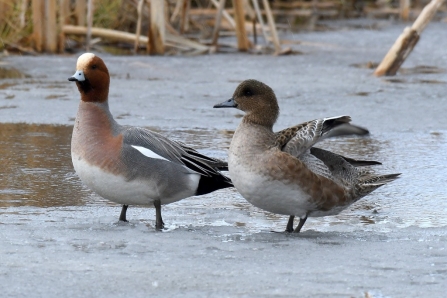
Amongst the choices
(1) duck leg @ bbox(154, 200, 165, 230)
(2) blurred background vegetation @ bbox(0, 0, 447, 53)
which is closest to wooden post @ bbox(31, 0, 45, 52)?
(2) blurred background vegetation @ bbox(0, 0, 447, 53)

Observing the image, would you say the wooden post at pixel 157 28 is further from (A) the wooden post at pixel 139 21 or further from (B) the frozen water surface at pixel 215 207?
(B) the frozen water surface at pixel 215 207

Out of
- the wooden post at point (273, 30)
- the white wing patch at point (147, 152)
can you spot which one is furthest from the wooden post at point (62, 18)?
the white wing patch at point (147, 152)

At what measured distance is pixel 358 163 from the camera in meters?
4.48

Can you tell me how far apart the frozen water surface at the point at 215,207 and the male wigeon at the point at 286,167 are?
15cm

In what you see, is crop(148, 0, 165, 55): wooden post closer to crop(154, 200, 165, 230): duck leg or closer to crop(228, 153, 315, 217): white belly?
crop(154, 200, 165, 230): duck leg

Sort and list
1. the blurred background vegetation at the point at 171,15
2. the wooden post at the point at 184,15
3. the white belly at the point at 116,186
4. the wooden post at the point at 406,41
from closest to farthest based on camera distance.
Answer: the white belly at the point at 116,186 → the wooden post at the point at 406,41 → the blurred background vegetation at the point at 171,15 → the wooden post at the point at 184,15

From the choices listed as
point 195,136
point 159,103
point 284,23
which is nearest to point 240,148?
point 195,136

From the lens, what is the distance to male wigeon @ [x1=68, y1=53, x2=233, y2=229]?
13.4 ft

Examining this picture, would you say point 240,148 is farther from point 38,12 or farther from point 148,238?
point 38,12

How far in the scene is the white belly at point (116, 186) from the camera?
13.3 feet

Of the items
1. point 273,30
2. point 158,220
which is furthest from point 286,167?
point 273,30

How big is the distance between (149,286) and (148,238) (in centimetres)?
75

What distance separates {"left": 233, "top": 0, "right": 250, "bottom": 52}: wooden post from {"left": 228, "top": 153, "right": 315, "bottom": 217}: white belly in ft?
19.3

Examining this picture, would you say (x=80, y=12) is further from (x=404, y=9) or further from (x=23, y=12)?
(x=404, y=9)
